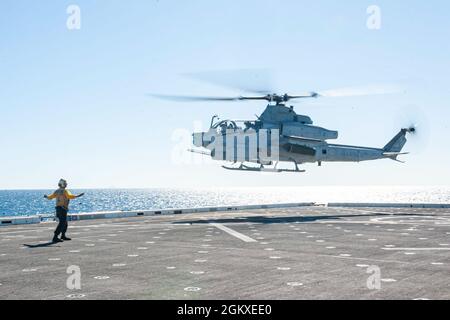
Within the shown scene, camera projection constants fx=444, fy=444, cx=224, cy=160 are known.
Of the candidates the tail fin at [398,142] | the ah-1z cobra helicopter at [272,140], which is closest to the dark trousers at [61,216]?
the ah-1z cobra helicopter at [272,140]

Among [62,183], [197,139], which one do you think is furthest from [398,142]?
[62,183]

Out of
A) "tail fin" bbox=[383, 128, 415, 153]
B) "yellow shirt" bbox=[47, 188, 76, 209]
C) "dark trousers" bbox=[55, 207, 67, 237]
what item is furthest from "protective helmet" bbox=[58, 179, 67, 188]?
"tail fin" bbox=[383, 128, 415, 153]

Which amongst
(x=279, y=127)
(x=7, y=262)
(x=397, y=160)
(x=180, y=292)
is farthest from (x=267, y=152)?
(x=180, y=292)

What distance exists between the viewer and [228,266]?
11.4 metres

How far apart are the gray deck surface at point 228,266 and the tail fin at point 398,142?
82.2 ft

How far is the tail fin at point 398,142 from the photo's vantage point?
42906 millimetres

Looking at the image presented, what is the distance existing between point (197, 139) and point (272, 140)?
18.9 ft

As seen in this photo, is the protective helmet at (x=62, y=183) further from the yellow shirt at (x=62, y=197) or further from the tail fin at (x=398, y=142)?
the tail fin at (x=398, y=142)

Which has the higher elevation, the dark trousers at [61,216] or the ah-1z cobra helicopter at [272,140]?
the ah-1z cobra helicopter at [272,140]
